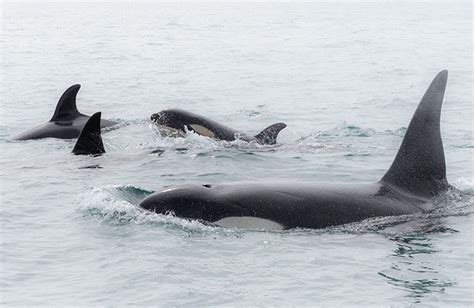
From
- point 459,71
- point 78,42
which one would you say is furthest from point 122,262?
point 78,42

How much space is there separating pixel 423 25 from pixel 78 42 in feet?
124

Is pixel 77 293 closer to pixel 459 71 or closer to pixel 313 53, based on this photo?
pixel 459 71

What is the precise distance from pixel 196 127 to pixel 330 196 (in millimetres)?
8004

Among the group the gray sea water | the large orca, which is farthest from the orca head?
the large orca

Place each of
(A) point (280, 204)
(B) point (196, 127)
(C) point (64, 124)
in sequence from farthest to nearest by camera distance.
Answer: (C) point (64, 124)
(B) point (196, 127)
(A) point (280, 204)

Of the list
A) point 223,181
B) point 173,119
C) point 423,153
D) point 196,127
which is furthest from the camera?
point 173,119

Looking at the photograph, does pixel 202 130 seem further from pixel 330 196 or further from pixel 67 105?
pixel 330 196

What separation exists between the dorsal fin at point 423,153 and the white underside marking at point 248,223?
1995mm

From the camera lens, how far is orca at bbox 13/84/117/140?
1988cm

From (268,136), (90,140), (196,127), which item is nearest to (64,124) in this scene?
(196,127)

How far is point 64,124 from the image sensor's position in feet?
66.7

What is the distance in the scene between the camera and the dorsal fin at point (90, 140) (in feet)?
54.4

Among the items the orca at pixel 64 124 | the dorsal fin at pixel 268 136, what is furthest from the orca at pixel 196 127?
Answer: the orca at pixel 64 124

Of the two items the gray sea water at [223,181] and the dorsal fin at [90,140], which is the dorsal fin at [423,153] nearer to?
the gray sea water at [223,181]
